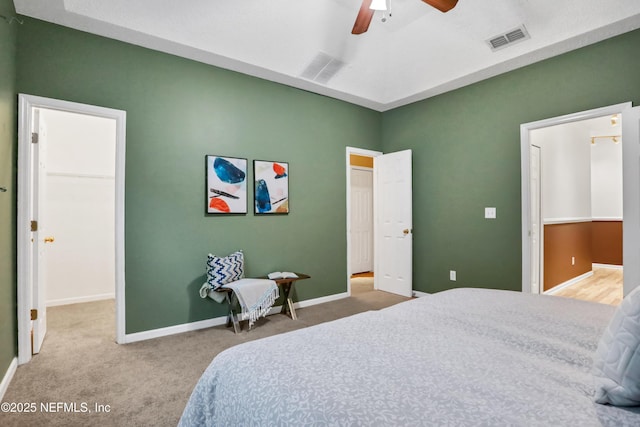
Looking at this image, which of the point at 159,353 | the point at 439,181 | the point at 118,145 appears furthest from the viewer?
the point at 439,181

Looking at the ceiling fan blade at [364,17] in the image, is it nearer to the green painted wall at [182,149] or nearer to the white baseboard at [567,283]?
the green painted wall at [182,149]

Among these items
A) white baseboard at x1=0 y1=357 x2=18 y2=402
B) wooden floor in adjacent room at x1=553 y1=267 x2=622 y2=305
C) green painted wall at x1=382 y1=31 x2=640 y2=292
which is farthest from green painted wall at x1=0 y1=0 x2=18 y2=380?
wooden floor in adjacent room at x1=553 y1=267 x2=622 y2=305

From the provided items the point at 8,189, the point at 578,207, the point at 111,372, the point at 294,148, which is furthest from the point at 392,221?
the point at 8,189

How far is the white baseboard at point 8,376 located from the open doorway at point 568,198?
14.4ft

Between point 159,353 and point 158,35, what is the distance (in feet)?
9.01

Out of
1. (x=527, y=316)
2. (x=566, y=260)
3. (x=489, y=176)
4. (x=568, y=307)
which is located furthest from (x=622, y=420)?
(x=566, y=260)

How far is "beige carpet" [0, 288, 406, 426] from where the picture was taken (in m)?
1.88

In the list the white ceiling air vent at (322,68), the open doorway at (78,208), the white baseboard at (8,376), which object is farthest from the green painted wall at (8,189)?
the white ceiling air vent at (322,68)

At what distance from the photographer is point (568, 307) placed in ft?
5.57

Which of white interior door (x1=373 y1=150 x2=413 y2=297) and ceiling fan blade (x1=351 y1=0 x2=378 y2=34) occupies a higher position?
ceiling fan blade (x1=351 y1=0 x2=378 y2=34)

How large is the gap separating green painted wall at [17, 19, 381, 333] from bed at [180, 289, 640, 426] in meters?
2.25

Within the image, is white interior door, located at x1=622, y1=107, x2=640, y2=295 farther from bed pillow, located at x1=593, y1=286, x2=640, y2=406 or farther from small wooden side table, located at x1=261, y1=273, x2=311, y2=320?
small wooden side table, located at x1=261, y1=273, x2=311, y2=320

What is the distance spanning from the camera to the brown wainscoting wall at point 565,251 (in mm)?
4520

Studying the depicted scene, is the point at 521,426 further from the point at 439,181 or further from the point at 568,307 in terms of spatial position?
the point at 439,181
